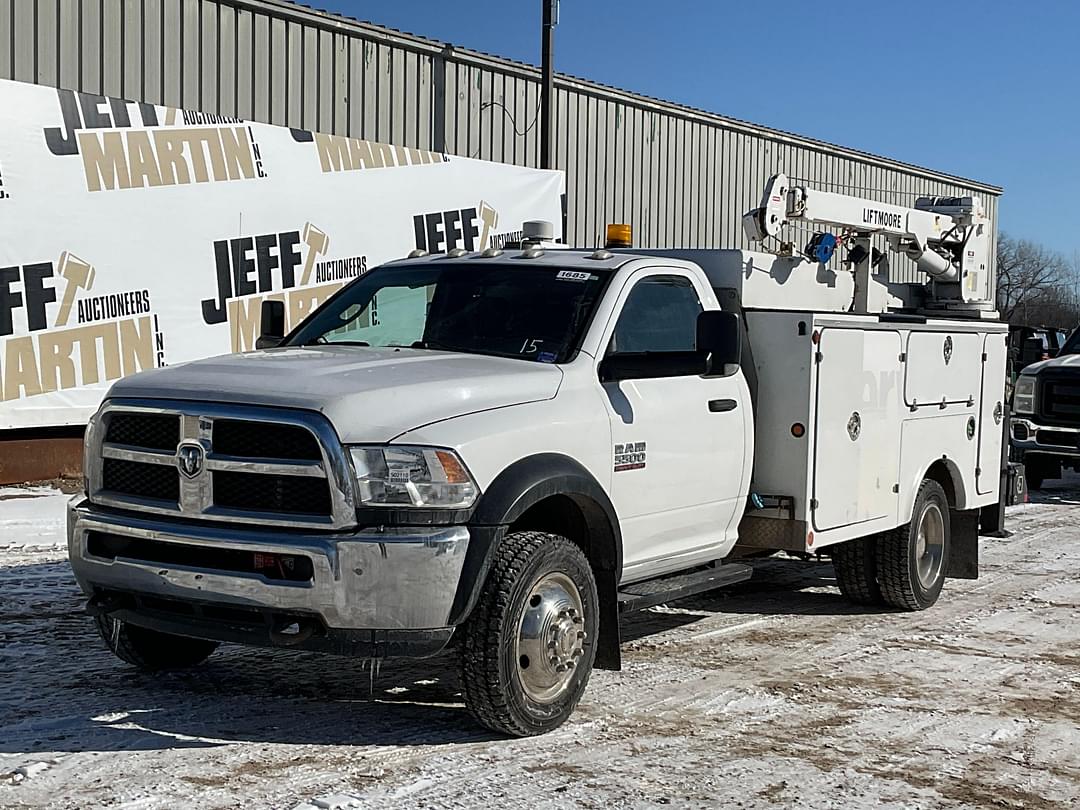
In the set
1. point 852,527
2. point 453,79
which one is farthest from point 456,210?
point 852,527

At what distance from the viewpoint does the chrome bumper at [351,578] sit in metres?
4.85

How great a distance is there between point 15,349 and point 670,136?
40.0 feet

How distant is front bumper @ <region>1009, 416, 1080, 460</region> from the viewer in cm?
1534

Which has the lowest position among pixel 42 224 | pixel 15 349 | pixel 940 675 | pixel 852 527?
pixel 940 675

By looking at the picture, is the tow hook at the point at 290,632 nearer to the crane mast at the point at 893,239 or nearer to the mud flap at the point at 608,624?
the mud flap at the point at 608,624

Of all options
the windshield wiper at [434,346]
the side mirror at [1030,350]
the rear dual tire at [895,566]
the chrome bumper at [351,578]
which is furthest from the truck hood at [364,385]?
the side mirror at [1030,350]

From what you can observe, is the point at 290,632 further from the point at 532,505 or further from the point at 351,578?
the point at 532,505

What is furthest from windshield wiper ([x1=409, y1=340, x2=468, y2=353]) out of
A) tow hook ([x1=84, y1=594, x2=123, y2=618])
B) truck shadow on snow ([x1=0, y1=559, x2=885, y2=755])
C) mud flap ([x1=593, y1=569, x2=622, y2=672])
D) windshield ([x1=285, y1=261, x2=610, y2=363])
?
tow hook ([x1=84, y1=594, x2=123, y2=618])

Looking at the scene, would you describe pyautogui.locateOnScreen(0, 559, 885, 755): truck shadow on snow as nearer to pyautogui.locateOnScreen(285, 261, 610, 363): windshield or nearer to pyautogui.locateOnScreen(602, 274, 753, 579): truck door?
pyautogui.locateOnScreen(602, 274, 753, 579): truck door

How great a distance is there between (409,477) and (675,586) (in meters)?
1.97

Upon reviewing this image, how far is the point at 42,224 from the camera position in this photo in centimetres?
1209

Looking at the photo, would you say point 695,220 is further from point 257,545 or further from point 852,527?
point 257,545

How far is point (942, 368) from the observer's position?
28.1 feet

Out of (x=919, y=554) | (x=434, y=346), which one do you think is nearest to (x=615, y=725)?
(x=434, y=346)
